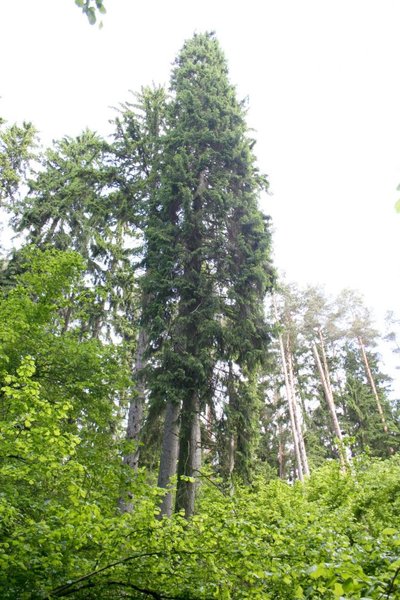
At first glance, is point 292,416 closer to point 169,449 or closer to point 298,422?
point 298,422

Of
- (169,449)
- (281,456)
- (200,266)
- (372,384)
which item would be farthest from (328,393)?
(169,449)

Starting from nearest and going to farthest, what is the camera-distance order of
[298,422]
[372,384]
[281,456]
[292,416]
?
[292,416] → [298,422] → [281,456] → [372,384]

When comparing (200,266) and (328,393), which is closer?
(200,266)

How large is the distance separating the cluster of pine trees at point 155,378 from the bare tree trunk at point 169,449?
0.03 m

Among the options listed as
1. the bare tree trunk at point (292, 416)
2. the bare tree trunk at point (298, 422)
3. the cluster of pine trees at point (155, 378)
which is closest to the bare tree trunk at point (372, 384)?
the cluster of pine trees at point (155, 378)

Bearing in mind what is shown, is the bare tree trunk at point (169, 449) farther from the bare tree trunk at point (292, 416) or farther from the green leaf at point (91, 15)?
the bare tree trunk at point (292, 416)

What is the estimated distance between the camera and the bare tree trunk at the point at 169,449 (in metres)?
7.13

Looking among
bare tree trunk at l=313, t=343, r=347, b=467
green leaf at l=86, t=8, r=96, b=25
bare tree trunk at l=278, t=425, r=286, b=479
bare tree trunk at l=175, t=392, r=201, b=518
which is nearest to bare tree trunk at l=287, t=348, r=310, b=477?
bare tree trunk at l=278, t=425, r=286, b=479

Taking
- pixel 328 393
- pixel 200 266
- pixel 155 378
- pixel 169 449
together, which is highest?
pixel 328 393

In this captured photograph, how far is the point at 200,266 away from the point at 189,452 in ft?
13.1

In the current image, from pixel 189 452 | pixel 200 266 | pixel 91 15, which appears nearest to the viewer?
pixel 91 15

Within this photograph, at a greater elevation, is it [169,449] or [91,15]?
[91,15]

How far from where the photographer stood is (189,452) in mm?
6980

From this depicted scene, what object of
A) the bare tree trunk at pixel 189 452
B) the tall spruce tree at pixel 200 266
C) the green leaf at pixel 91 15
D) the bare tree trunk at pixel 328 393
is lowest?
the bare tree trunk at pixel 189 452
